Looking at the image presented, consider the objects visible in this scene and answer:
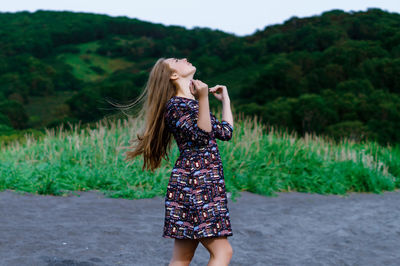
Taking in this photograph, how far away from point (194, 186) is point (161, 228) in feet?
8.69

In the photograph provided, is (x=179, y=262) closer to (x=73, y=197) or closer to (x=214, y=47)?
(x=73, y=197)

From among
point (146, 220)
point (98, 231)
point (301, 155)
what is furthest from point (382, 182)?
point (98, 231)

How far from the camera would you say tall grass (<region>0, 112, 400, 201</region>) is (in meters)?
6.80

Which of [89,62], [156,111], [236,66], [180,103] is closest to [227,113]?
[180,103]

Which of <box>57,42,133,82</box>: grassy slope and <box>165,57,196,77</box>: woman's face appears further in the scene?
<box>57,42,133,82</box>: grassy slope

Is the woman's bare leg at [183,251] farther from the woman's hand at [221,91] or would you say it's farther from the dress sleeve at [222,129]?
the woman's hand at [221,91]

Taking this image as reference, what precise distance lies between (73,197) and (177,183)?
4.27 metres

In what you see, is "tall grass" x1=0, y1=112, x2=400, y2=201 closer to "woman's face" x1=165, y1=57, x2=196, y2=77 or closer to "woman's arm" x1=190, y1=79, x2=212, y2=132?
"woman's face" x1=165, y1=57, x2=196, y2=77

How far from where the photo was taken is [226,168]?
7496 mm

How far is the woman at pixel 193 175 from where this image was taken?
230 cm

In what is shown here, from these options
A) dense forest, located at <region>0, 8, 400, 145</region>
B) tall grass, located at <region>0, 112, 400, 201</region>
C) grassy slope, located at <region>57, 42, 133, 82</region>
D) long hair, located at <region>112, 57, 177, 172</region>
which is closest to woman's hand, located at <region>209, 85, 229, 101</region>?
long hair, located at <region>112, 57, 177, 172</region>

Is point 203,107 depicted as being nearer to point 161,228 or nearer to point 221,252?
point 221,252

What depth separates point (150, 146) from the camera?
271 centimetres

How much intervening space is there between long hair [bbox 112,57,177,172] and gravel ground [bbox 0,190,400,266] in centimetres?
139
